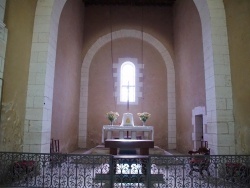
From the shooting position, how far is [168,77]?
9445 millimetres

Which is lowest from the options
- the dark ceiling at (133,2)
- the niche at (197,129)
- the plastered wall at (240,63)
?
the niche at (197,129)

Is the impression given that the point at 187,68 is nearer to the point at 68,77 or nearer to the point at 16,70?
the point at 68,77

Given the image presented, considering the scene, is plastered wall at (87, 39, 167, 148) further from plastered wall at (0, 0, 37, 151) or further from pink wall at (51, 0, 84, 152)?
plastered wall at (0, 0, 37, 151)

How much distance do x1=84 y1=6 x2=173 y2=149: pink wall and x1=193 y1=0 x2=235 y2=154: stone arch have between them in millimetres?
4254

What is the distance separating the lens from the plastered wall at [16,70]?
458cm

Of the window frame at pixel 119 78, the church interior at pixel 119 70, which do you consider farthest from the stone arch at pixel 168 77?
the window frame at pixel 119 78

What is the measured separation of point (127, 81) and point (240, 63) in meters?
5.28

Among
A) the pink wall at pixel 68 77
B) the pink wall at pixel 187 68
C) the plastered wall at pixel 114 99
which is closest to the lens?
the pink wall at pixel 68 77

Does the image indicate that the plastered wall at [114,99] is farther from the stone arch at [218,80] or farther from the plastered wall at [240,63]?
the plastered wall at [240,63]

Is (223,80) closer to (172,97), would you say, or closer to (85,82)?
(172,97)

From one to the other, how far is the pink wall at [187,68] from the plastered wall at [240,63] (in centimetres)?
153

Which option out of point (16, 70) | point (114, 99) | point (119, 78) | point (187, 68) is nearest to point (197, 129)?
point (187, 68)

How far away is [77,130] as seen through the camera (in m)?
8.92

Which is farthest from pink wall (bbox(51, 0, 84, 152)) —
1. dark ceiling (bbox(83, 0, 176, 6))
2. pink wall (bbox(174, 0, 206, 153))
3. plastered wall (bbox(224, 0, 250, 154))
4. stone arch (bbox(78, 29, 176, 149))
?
plastered wall (bbox(224, 0, 250, 154))
